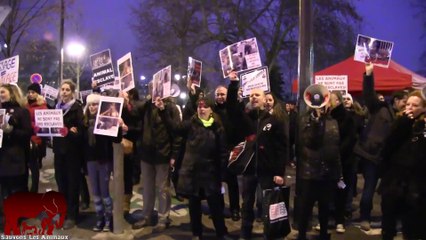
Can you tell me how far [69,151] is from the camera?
22.1 ft

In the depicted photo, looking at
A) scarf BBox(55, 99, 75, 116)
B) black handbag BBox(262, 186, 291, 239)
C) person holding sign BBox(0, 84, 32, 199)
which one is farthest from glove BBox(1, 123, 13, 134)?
black handbag BBox(262, 186, 291, 239)

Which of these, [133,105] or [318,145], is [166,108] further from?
[318,145]

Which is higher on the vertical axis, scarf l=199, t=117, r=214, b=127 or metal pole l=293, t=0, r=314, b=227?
metal pole l=293, t=0, r=314, b=227

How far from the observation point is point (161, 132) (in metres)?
6.72

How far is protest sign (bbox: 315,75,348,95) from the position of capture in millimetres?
7391

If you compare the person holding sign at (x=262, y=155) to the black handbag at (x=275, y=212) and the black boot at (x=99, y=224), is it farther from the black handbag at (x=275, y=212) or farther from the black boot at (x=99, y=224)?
the black boot at (x=99, y=224)

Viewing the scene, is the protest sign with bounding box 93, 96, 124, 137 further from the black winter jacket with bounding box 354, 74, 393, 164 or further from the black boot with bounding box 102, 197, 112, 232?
the black winter jacket with bounding box 354, 74, 393, 164

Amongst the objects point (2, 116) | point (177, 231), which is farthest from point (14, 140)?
point (177, 231)

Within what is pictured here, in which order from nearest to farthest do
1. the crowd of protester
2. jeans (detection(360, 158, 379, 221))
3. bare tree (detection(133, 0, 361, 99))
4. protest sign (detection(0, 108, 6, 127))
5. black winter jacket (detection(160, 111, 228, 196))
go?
the crowd of protester, black winter jacket (detection(160, 111, 228, 196)), protest sign (detection(0, 108, 6, 127)), jeans (detection(360, 158, 379, 221)), bare tree (detection(133, 0, 361, 99))

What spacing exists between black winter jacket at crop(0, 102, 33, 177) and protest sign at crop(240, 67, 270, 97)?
3.05 m

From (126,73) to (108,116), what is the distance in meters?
0.66

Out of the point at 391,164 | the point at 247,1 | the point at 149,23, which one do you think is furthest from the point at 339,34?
the point at 391,164

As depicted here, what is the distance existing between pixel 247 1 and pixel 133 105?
1748cm

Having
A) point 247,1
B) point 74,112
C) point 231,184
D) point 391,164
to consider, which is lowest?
point 231,184
